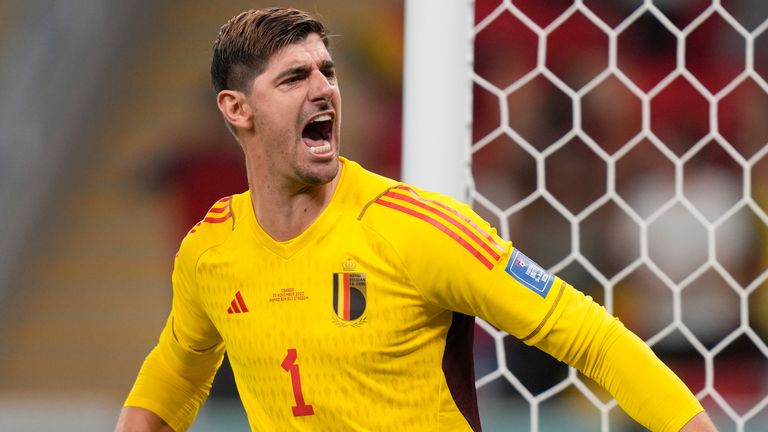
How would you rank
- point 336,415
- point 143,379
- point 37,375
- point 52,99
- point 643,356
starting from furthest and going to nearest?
point 37,375, point 52,99, point 143,379, point 336,415, point 643,356

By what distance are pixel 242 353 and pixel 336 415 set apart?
0.19 m

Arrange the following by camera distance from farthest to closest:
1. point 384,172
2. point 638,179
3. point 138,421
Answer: point 384,172 → point 638,179 → point 138,421

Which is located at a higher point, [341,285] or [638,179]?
[638,179]

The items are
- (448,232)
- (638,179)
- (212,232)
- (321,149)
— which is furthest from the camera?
(638,179)

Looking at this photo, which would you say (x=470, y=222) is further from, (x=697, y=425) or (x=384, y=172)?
(x=384, y=172)

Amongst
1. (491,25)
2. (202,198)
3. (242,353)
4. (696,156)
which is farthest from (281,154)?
(202,198)

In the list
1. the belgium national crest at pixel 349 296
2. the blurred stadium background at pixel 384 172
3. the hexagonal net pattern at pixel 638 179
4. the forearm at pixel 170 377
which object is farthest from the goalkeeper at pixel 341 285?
the hexagonal net pattern at pixel 638 179

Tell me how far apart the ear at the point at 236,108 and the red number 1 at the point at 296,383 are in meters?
0.36

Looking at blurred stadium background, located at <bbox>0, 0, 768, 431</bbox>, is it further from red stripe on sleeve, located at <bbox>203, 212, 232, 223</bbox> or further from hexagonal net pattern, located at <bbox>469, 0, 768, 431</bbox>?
red stripe on sleeve, located at <bbox>203, 212, 232, 223</bbox>

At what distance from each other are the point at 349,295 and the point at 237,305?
201 millimetres

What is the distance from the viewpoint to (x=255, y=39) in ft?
5.60

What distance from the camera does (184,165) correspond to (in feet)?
16.9

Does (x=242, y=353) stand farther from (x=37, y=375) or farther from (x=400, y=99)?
(x=37, y=375)

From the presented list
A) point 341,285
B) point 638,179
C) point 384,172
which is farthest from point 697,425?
point 384,172
